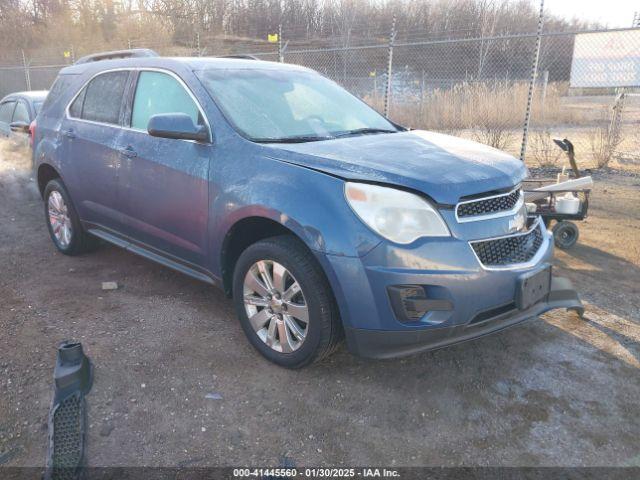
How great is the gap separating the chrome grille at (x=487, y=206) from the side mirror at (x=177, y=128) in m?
1.65

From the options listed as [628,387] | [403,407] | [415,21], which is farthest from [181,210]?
[415,21]

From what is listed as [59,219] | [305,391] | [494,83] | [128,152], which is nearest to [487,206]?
[305,391]

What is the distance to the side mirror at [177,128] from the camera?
133 inches

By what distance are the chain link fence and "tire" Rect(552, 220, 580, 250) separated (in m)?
3.32

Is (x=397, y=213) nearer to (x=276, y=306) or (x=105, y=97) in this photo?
(x=276, y=306)

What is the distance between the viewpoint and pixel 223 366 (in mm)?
3262

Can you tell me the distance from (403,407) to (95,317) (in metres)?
2.32

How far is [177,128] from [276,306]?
4.19 feet

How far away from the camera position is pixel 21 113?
8.91 metres

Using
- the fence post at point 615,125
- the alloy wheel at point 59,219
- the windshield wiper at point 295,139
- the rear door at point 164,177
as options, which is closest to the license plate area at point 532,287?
the windshield wiper at point 295,139

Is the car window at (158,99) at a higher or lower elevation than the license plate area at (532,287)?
higher

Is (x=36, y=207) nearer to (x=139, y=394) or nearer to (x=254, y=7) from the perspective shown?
(x=139, y=394)

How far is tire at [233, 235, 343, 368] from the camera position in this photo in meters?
2.89

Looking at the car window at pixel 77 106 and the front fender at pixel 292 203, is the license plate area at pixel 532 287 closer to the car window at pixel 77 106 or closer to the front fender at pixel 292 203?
the front fender at pixel 292 203
